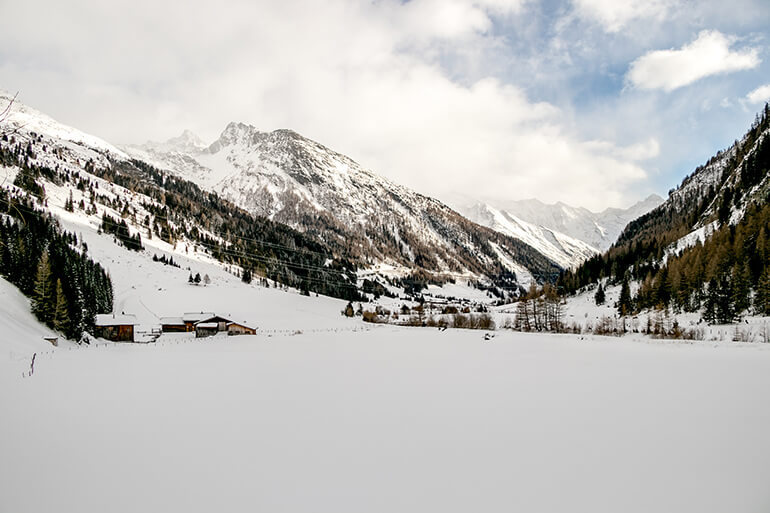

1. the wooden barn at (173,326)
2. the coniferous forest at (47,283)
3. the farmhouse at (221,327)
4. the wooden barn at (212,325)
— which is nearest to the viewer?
the coniferous forest at (47,283)

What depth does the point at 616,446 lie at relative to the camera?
9023 millimetres

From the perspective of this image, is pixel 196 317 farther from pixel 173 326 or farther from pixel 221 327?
pixel 221 327

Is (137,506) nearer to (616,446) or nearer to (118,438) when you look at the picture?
(118,438)

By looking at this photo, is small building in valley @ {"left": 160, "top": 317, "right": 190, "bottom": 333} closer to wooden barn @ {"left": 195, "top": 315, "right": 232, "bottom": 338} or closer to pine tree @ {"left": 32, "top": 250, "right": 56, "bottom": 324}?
wooden barn @ {"left": 195, "top": 315, "right": 232, "bottom": 338}

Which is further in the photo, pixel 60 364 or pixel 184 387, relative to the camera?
pixel 60 364

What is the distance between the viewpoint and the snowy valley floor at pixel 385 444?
683cm

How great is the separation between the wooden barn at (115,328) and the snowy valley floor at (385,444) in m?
34.2

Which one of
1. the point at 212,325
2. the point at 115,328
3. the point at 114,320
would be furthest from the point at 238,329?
the point at 114,320

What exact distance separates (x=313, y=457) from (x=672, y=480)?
769 cm

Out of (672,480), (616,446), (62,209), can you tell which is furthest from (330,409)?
(62,209)

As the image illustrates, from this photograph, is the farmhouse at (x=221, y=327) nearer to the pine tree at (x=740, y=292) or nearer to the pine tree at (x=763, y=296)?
the pine tree at (x=740, y=292)

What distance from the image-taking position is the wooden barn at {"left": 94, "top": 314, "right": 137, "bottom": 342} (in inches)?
1781

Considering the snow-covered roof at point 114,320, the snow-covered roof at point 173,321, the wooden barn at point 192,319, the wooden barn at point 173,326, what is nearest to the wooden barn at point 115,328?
the snow-covered roof at point 114,320

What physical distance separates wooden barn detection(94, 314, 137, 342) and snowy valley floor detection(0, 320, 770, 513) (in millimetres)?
34158
